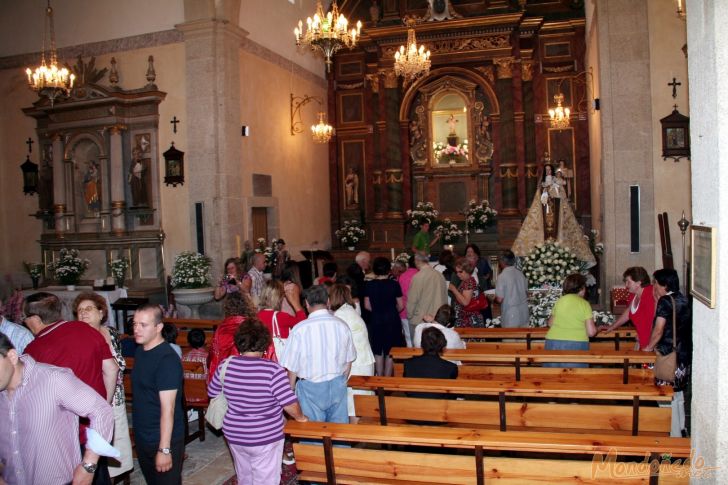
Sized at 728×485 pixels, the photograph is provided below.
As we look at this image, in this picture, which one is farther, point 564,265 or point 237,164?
point 237,164

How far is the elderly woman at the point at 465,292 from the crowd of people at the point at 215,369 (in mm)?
1300

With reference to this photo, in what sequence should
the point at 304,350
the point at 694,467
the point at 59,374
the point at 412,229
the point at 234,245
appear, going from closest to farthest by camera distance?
the point at 59,374
the point at 694,467
the point at 304,350
the point at 234,245
the point at 412,229

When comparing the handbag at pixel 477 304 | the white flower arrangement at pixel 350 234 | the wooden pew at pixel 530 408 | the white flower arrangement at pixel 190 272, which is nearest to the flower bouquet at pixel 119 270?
the white flower arrangement at pixel 190 272

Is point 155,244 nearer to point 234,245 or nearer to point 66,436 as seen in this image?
point 234,245

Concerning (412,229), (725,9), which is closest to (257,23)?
(412,229)

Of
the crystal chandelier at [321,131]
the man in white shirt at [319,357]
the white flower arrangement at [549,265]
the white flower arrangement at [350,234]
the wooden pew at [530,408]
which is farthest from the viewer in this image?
the white flower arrangement at [350,234]

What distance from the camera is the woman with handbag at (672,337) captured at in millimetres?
5199

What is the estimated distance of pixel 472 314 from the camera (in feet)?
27.4

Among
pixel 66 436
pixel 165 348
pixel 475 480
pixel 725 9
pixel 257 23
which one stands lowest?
pixel 475 480

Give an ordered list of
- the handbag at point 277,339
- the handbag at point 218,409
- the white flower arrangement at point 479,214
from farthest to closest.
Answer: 1. the white flower arrangement at point 479,214
2. the handbag at point 277,339
3. the handbag at point 218,409

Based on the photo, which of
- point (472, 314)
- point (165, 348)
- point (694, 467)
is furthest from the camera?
point (472, 314)

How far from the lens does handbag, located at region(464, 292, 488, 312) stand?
8031mm

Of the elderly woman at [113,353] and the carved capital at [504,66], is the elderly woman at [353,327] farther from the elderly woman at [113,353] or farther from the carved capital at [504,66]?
the carved capital at [504,66]

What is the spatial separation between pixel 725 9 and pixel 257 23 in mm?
12501
